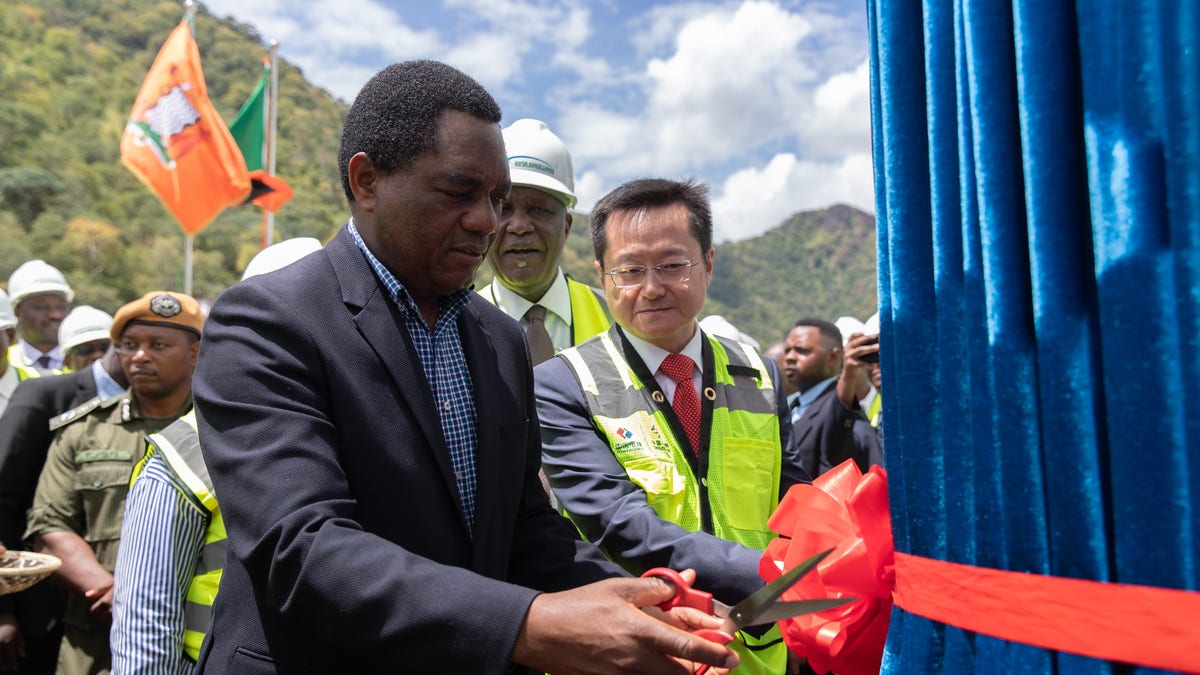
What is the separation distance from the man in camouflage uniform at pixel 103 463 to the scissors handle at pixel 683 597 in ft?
8.76

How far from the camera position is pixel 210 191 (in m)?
11.7

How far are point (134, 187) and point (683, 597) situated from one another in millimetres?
60539

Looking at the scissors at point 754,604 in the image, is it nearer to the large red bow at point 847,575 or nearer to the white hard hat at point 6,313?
the large red bow at point 847,575

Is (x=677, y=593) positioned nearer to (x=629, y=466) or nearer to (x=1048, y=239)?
(x=1048, y=239)

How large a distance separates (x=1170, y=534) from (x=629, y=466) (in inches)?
72.1

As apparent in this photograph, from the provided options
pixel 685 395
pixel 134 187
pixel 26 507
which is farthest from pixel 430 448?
pixel 134 187

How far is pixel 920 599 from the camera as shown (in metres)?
1.16

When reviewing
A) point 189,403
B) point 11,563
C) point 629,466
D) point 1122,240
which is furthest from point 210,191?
point 1122,240

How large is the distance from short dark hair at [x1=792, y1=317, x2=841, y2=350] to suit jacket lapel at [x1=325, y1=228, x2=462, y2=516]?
5.50 m

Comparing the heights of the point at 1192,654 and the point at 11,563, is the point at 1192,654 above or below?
above

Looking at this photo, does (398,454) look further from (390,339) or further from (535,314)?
(535,314)

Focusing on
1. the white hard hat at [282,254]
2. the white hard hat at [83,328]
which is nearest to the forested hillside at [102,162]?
the white hard hat at [83,328]

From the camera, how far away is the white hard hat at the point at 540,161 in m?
3.54

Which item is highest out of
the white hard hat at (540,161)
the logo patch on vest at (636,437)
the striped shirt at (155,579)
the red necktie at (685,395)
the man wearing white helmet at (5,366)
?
the white hard hat at (540,161)
